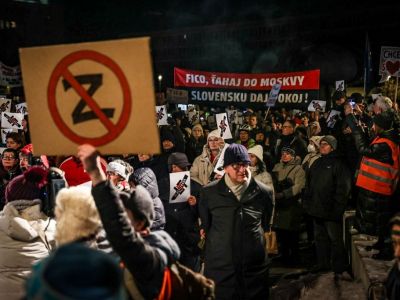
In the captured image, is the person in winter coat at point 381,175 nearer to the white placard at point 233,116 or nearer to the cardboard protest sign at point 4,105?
the cardboard protest sign at point 4,105

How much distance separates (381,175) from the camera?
6.55 metres

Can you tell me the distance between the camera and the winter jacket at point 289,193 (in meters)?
8.34

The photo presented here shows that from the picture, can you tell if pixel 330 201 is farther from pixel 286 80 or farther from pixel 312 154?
pixel 286 80

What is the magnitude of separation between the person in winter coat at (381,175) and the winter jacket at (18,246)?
415 cm

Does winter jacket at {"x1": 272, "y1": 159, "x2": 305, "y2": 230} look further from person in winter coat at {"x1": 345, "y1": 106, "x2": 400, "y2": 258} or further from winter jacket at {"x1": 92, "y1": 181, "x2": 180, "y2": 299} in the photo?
winter jacket at {"x1": 92, "y1": 181, "x2": 180, "y2": 299}

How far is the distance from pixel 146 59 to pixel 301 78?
458 inches

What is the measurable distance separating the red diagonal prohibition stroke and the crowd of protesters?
164 mm

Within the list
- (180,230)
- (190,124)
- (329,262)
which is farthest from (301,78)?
(180,230)

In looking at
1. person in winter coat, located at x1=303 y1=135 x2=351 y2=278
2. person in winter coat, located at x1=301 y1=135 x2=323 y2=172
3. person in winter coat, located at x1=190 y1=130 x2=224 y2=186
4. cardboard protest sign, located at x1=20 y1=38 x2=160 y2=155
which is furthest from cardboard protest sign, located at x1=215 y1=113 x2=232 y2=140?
cardboard protest sign, located at x1=20 y1=38 x2=160 y2=155

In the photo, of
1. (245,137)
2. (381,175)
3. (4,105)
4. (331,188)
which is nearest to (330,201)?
(331,188)

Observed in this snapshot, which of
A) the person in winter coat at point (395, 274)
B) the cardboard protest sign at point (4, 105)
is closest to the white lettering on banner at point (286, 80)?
the cardboard protest sign at point (4, 105)

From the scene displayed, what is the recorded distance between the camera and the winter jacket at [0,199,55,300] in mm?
3918

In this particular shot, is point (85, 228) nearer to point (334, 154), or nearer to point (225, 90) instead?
point (334, 154)

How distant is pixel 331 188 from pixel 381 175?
107cm
